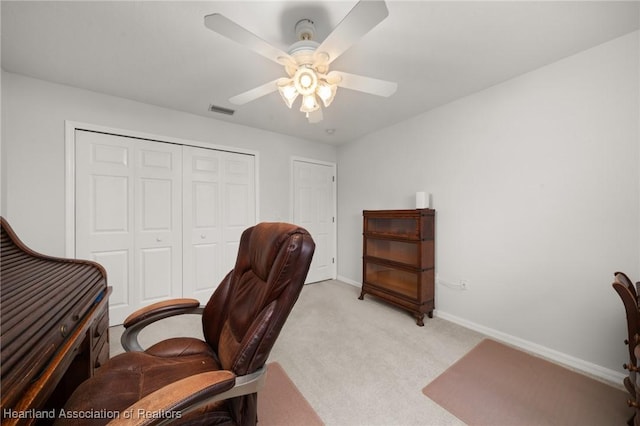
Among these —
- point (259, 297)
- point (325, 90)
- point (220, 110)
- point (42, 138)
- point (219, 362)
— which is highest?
point (220, 110)

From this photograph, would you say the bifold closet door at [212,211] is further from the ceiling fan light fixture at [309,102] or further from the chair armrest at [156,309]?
the ceiling fan light fixture at [309,102]

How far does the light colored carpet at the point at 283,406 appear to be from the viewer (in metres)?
1.34

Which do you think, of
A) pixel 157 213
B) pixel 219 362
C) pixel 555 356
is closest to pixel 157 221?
pixel 157 213

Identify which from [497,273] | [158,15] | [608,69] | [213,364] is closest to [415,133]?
[608,69]

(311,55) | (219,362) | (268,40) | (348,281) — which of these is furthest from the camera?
(348,281)

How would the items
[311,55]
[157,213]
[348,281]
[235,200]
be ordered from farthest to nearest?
[348,281] < [235,200] < [157,213] < [311,55]

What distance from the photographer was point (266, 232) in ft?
3.71

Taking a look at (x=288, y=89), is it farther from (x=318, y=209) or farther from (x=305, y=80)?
(x=318, y=209)

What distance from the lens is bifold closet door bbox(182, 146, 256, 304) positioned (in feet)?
9.55

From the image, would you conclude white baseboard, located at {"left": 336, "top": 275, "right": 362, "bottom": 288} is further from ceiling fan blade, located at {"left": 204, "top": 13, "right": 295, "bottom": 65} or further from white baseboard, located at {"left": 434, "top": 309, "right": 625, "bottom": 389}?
ceiling fan blade, located at {"left": 204, "top": 13, "right": 295, "bottom": 65}

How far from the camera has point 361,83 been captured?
1514 mm

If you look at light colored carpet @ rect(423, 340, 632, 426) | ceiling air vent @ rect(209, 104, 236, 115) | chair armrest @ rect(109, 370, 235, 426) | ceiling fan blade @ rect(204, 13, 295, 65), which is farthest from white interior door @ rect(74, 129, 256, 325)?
light colored carpet @ rect(423, 340, 632, 426)

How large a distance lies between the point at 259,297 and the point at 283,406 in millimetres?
922

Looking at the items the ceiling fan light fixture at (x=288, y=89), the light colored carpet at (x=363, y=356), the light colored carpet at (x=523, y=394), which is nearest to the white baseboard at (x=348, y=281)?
the light colored carpet at (x=363, y=356)
